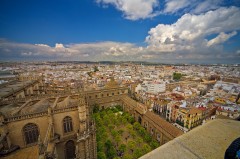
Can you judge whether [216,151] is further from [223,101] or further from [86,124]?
[223,101]

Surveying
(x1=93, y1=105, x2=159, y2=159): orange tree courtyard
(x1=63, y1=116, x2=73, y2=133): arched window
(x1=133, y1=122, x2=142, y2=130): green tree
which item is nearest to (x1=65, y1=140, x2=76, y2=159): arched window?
(x1=63, y1=116, x2=73, y2=133): arched window

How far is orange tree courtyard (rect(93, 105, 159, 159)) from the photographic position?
15136 mm

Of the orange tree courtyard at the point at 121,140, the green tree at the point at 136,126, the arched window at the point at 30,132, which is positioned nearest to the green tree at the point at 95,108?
the orange tree courtyard at the point at 121,140

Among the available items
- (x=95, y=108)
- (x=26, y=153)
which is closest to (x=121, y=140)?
(x=95, y=108)

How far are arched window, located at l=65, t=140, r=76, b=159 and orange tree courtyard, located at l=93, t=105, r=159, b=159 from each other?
286cm

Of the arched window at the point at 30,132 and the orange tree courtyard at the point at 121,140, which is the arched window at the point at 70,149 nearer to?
the orange tree courtyard at the point at 121,140

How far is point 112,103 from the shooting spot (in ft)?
106

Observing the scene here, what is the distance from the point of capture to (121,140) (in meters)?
19.3

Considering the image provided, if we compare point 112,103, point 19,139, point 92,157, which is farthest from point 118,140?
point 112,103

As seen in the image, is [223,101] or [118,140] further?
[223,101]

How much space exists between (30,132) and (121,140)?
1263cm

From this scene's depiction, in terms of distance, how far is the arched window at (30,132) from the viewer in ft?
35.0

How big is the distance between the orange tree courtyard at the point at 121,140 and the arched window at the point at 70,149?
286cm

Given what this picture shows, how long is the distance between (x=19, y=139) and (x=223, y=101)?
34.6 metres
